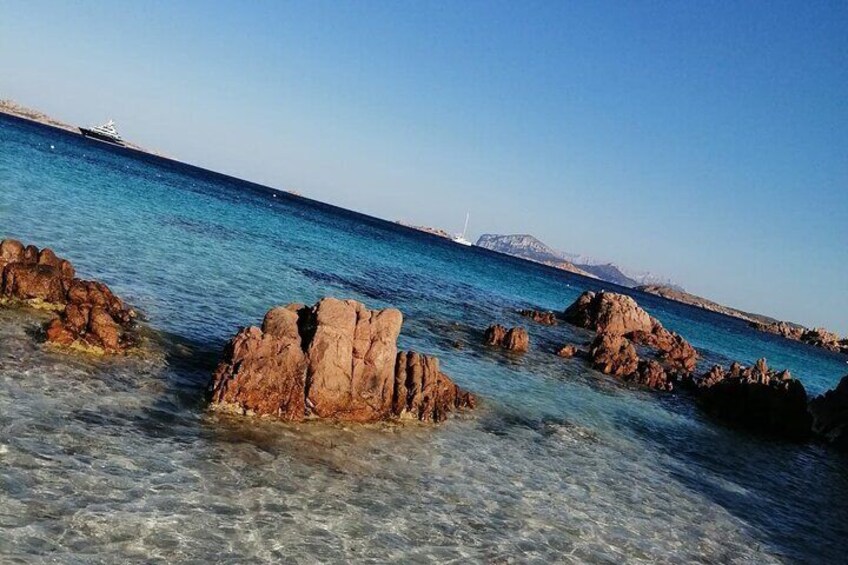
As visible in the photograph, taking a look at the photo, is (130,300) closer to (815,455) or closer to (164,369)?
(164,369)

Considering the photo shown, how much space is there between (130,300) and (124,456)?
14.1 meters

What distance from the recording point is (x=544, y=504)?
16.0 metres

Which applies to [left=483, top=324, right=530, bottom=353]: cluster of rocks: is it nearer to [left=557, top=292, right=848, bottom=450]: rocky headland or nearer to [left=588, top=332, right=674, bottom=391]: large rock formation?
[left=557, top=292, right=848, bottom=450]: rocky headland

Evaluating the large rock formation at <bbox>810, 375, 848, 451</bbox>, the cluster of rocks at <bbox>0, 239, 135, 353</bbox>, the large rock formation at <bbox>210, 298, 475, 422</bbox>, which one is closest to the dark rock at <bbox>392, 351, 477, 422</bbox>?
the large rock formation at <bbox>210, 298, 475, 422</bbox>

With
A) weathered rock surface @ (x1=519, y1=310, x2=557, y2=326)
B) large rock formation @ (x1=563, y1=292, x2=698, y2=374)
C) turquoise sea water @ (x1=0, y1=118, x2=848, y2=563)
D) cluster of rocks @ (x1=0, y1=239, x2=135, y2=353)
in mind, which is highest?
large rock formation @ (x1=563, y1=292, x2=698, y2=374)

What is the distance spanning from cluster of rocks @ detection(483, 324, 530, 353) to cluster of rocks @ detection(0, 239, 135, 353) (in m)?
22.5

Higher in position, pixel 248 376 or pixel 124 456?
pixel 248 376

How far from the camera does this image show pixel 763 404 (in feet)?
115

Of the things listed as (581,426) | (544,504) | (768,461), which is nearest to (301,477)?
(544,504)

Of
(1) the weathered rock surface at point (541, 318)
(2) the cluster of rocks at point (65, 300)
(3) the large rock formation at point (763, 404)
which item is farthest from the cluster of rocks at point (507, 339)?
(2) the cluster of rocks at point (65, 300)

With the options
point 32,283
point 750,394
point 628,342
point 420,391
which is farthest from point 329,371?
point 628,342

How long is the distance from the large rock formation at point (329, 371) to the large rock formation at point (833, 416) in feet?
89.1

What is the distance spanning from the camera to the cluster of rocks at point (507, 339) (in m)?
38.4

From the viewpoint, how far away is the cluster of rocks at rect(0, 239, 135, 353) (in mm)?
18703
